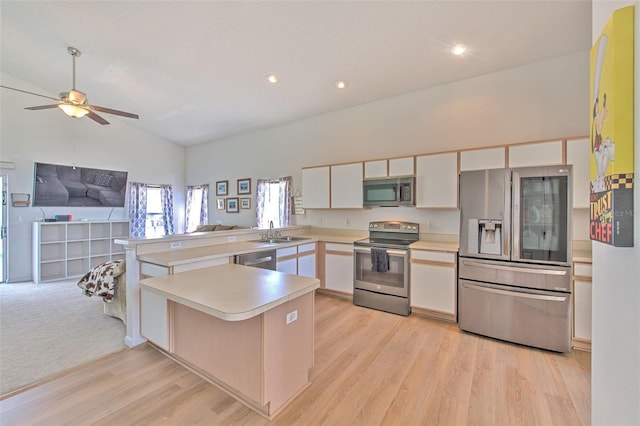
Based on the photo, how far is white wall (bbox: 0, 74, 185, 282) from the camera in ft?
16.4

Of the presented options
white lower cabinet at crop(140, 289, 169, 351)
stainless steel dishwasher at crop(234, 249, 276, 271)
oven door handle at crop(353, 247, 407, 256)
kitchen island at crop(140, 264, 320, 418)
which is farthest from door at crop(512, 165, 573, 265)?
white lower cabinet at crop(140, 289, 169, 351)

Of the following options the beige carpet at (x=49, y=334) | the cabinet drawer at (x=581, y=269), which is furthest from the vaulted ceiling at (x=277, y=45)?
the beige carpet at (x=49, y=334)

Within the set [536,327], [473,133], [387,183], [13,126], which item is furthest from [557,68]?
[13,126]

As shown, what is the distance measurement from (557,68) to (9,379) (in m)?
6.16

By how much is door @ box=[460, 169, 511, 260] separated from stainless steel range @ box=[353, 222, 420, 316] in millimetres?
769

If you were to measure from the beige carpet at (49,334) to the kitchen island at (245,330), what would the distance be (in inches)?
39.7

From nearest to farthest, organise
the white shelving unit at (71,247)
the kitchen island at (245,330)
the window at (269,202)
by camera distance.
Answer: the kitchen island at (245,330) → the white shelving unit at (71,247) → the window at (269,202)

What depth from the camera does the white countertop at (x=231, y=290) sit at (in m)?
1.44

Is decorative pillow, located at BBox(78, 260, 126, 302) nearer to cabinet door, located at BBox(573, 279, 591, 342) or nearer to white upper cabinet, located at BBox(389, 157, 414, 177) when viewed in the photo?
white upper cabinet, located at BBox(389, 157, 414, 177)

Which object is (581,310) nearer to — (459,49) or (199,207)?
(459,49)

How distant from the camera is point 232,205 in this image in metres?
6.60

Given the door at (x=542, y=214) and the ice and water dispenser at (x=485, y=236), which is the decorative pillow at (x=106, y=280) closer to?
the ice and water dispenser at (x=485, y=236)

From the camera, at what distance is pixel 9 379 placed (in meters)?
2.14

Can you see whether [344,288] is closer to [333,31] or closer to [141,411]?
[141,411]
